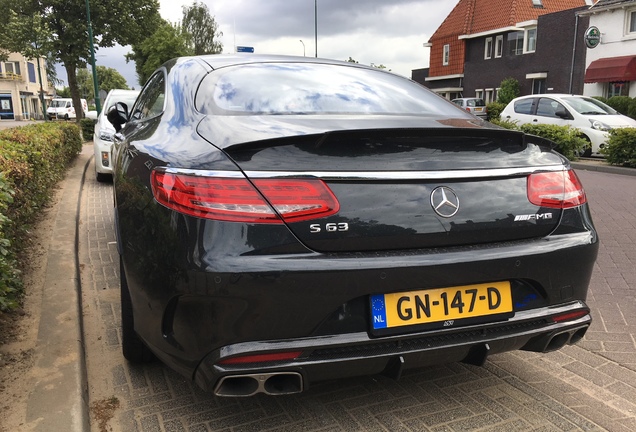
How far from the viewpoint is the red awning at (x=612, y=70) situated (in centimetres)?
2508

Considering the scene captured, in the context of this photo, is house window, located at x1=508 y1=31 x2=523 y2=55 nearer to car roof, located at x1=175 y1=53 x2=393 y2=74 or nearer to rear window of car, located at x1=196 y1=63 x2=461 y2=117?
car roof, located at x1=175 y1=53 x2=393 y2=74

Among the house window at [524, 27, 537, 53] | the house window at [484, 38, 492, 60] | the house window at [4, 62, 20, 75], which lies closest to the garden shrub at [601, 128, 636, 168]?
the house window at [524, 27, 537, 53]

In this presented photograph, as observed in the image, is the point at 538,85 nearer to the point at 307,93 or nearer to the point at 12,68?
the point at 307,93

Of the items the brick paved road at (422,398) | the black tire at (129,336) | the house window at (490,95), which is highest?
the house window at (490,95)

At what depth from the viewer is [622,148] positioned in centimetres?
1141

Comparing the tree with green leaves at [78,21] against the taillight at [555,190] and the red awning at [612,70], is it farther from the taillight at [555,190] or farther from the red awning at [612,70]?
the taillight at [555,190]

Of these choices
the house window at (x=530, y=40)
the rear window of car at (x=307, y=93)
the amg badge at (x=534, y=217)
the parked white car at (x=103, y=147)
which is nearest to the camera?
the amg badge at (x=534, y=217)

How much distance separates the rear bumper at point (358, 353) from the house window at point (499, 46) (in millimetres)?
38421

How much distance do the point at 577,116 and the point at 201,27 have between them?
59528 mm

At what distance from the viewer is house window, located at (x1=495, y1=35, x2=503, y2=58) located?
1469 inches

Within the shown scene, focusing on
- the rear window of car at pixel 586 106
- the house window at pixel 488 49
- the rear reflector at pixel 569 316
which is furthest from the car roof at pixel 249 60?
the house window at pixel 488 49

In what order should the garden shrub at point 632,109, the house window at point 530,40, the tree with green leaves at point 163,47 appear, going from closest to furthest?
1. the garden shrub at point 632,109
2. the house window at point 530,40
3. the tree with green leaves at point 163,47

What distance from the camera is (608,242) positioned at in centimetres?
549

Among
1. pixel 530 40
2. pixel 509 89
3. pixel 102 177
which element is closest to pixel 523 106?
pixel 102 177
